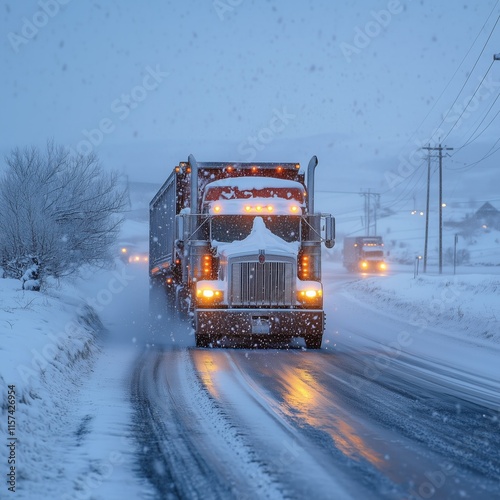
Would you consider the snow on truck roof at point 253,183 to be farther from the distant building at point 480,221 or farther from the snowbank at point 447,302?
the distant building at point 480,221

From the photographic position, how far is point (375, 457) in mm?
6121

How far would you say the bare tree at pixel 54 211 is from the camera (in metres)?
22.4

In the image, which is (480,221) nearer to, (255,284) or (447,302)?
(447,302)

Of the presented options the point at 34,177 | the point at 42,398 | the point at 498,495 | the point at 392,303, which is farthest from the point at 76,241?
the point at 498,495

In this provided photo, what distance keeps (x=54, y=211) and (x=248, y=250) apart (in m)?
11.3

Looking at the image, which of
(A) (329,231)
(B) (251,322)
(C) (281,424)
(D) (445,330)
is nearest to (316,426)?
(C) (281,424)

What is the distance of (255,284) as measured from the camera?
14.7m

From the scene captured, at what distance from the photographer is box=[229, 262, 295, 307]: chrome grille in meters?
14.6

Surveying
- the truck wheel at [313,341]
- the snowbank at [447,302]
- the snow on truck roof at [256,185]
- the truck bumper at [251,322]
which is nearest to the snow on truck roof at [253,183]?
the snow on truck roof at [256,185]

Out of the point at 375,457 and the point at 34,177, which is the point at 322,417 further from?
the point at 34,177

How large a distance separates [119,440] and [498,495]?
11.1 feet

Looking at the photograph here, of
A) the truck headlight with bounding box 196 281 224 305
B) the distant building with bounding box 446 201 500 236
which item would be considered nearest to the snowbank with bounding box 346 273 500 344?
the truck headlight with bounding box 196 281 224 305

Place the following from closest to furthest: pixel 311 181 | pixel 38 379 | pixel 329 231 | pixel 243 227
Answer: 1. pixel 38 379
2. pixel 329 231
3. pixel 243 227
4. pixel 311 181

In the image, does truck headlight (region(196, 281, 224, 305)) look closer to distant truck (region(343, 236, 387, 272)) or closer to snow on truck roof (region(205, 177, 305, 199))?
snow on truck roof (region(205, 177, 305, 199))
